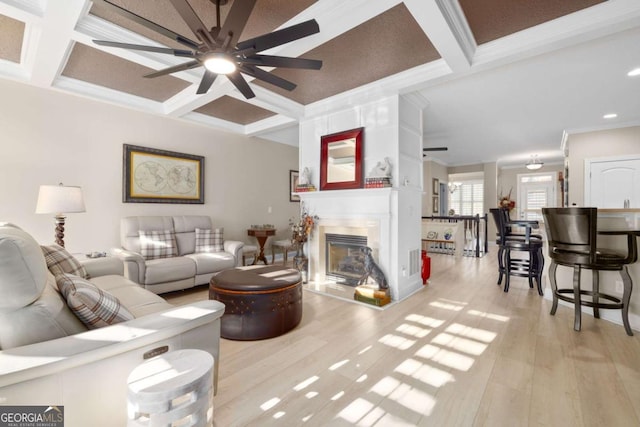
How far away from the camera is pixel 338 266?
165 inches

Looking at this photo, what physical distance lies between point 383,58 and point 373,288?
256 centimetres

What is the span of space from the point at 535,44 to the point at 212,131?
4.56 metres

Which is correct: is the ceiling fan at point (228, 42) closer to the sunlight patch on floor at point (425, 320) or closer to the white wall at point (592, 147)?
the sunlight patch on floor at point (425, 320)

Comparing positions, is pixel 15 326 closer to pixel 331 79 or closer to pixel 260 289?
pixel 260 289

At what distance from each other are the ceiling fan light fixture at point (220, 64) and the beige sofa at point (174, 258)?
237 centimetres

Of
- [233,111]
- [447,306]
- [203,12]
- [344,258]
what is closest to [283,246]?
[344,258]

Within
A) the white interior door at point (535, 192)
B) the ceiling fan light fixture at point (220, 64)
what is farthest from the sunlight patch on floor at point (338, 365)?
the white interior door at point (535, 192)

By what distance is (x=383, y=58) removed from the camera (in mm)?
2887

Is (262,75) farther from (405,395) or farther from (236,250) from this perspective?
(236,250)

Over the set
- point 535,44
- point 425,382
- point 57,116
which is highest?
point 535,44

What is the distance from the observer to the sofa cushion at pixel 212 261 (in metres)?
3.76

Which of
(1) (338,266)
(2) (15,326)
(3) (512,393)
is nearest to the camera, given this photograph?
(2) (15,326)

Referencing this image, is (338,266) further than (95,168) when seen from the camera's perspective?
Yes

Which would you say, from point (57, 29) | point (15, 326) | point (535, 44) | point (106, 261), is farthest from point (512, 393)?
point (57, 29)
